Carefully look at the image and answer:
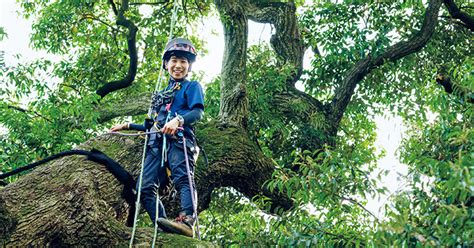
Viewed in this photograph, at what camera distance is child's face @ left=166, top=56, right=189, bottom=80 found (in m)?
5.11

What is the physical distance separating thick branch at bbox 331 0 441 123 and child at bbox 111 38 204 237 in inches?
146

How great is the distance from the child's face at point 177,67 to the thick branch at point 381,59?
3.68 meters

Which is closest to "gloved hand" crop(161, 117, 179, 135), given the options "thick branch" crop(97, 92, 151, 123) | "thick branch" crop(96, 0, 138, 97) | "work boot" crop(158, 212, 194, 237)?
"work boot" crop(158, 212, 194, 237)

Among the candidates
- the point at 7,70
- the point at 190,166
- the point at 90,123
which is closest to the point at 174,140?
the point at 190,166

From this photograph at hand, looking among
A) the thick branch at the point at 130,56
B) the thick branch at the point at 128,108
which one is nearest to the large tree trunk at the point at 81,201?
the thick branch at the point at 128,108

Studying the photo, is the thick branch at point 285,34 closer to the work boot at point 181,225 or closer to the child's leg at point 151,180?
the child's leg at point 151,180

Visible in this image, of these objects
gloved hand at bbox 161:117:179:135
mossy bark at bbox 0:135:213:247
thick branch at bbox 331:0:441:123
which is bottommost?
mossy bark at bbox 0:135:213:247

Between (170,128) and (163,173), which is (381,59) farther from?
(170,128)

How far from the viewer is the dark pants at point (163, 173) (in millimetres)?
4629

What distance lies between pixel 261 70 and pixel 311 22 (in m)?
1.05

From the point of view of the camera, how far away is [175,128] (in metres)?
4.61

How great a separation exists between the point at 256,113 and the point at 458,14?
126 inches

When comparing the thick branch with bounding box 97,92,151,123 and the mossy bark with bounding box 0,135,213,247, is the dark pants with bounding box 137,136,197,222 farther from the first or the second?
the thick branch with bounding box 97,92,151,123

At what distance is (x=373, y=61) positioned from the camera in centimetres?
A: 866
